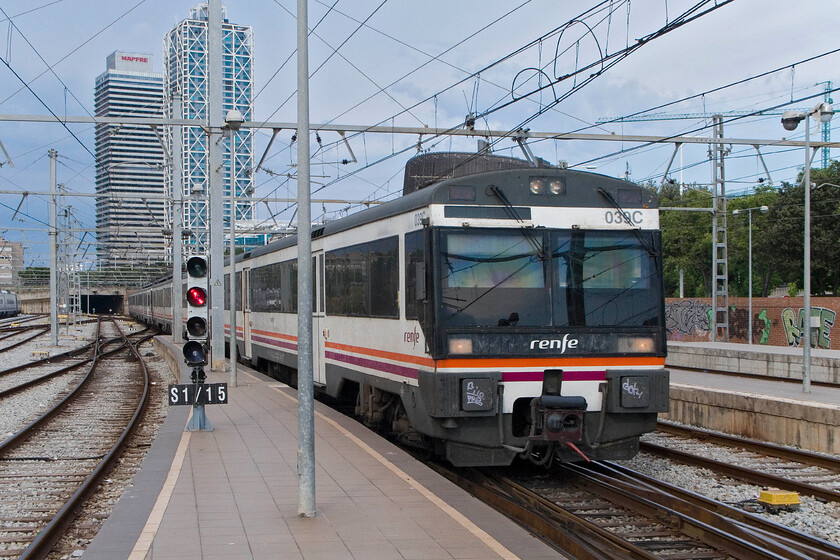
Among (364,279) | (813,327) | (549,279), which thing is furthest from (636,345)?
(813,327)

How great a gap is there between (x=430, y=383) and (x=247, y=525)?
2542mm

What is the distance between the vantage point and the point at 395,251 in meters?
10.2

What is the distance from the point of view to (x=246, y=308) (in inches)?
870

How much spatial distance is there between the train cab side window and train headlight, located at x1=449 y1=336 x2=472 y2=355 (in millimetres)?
654

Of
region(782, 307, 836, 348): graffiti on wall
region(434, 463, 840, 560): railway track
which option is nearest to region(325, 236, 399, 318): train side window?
region(434, 463, 840, 560): railway track

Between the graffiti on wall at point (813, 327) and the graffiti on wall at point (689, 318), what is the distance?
14.9 ft

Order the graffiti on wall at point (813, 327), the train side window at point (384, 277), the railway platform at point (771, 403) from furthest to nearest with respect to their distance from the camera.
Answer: the graffiti on wall at point (813, 327)
the railway platform at point (771, 403)
the train side window at point (384, 277)

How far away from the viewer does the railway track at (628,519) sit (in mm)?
7066

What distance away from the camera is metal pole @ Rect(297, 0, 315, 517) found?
7.31 m

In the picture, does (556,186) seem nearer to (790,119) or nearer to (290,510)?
(290,510)

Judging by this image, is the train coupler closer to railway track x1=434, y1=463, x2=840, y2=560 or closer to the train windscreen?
railway track x1=434, y1=463, x2=840, y2=560

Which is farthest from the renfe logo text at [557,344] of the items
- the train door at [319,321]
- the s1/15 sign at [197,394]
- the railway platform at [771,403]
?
the railway platform at [771,403]

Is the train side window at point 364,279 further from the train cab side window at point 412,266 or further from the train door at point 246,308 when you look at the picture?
the train door at point 246,308

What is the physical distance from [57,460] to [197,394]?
2265mm
